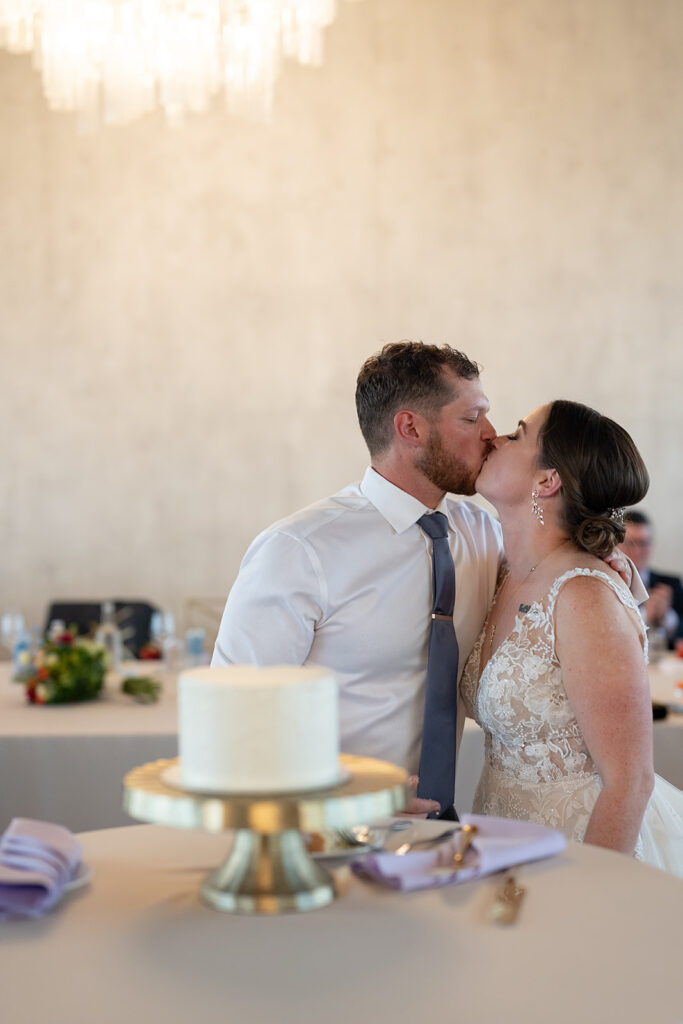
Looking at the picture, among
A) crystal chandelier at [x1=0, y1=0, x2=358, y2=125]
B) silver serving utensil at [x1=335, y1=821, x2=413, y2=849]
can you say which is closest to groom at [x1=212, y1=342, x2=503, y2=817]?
silver serving utensil at [x1=335, y1=821, x2=413, y2=849]

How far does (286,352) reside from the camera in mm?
6227

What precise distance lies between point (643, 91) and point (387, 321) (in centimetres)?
202

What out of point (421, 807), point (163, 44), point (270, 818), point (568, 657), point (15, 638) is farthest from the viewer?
point (15, 638)

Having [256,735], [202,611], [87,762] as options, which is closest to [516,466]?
[256,735]

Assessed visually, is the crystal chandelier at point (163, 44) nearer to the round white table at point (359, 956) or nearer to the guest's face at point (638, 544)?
the guest's face at point (638, 544)

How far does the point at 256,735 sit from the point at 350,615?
46.7 inches

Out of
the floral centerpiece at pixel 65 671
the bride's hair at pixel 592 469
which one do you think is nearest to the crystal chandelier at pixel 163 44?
the floral centerpiece at pixel 65 671

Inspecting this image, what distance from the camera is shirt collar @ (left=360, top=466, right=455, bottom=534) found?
2.33 metres

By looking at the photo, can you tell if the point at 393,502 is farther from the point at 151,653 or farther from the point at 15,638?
the point at 15,638

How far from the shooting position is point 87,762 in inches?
119

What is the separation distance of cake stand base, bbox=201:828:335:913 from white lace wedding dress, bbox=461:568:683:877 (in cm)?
94

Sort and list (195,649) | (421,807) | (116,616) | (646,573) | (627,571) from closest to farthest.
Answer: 1. (421,807)
2. (627,571)
3. (195,649)
4. (646,573)
5. (116,616)

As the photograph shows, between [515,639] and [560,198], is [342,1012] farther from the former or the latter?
[560,198]

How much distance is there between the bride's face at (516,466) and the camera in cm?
225
